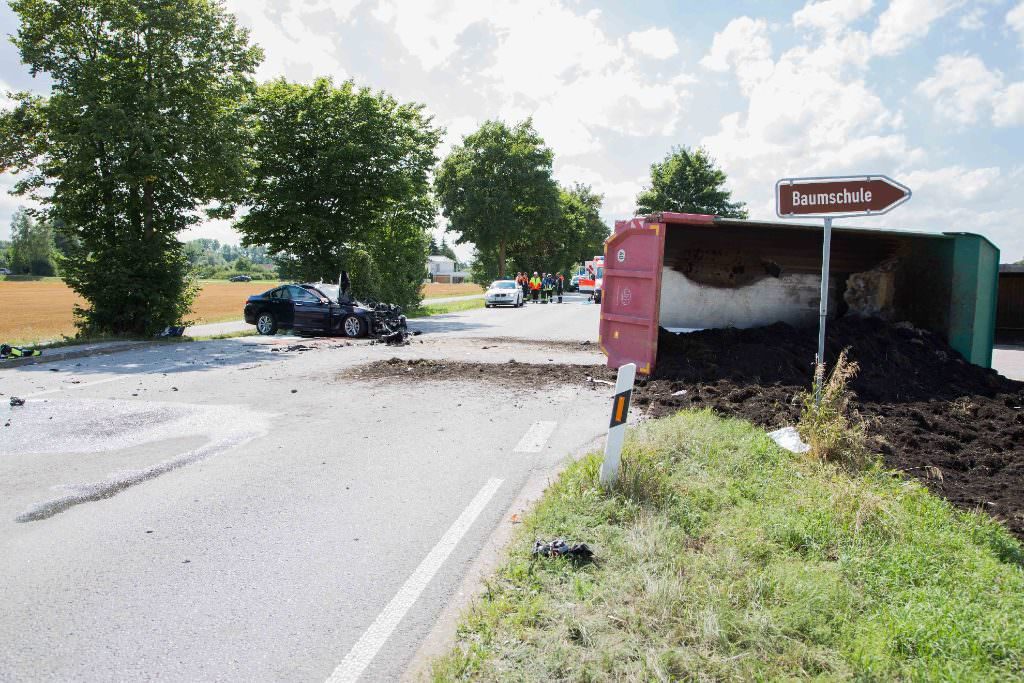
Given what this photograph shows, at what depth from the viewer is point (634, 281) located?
11078 millimetres

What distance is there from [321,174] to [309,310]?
366 inches

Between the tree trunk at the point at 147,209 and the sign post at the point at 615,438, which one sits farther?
the tree trunk at the point at 147,209

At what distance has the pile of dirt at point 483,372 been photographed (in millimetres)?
11710

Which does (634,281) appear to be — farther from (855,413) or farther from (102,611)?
(102,611)

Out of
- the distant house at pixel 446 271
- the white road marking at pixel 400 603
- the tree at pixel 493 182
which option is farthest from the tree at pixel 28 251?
the white road marking at pixel 400 603

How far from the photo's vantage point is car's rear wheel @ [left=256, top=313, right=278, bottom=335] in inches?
806

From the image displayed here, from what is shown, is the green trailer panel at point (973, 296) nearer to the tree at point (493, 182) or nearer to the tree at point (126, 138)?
the tree at point (126, 138)

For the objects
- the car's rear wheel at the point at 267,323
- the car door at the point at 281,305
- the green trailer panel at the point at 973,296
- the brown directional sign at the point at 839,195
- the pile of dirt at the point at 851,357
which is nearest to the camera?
the brown directional sign at the point at 839,195

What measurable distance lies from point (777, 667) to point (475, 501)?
9.34 feet

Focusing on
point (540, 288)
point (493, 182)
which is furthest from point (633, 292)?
point (493, 182)

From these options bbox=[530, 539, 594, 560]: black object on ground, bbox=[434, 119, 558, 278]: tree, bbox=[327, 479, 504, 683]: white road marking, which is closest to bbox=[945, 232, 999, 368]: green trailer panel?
bbox=[327, 479, 504, 683]: white road marking

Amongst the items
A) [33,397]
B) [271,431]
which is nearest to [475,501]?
[271,431]

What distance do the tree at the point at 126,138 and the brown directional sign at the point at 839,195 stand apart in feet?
52.7

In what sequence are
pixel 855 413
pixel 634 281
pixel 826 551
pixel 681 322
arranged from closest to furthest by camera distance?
1. pixel 826 551
2. pixel 855 413
3. pixel 634 281
4. pixel 681 322
